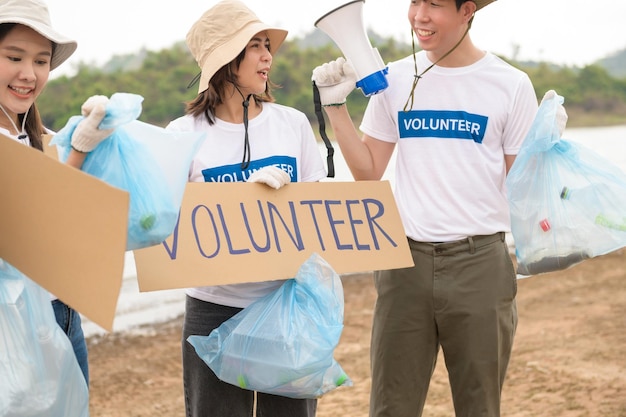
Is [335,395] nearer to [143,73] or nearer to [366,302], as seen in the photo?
[366,302]

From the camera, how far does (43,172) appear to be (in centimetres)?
193

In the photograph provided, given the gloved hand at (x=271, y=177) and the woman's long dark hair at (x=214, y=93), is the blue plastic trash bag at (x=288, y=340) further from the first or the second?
the woman's long dark hair at (x=214, y=93)

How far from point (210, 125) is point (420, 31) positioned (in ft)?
2.37

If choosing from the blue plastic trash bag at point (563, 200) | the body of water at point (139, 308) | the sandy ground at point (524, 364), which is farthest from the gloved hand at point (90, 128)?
the body of water at point (139, 308)

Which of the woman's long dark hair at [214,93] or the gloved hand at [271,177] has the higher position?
the woman's long dark hair at [214,93]

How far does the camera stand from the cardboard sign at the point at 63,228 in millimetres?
1881

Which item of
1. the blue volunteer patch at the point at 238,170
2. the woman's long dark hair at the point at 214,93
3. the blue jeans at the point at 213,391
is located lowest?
the blue jeans at the point at 213,391

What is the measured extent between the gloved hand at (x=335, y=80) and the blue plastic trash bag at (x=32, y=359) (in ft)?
3.53

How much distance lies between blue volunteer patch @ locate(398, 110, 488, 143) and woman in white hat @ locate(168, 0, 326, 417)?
0.33 m

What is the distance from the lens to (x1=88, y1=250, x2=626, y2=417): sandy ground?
4453mm

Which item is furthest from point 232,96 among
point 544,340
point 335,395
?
point 544,340

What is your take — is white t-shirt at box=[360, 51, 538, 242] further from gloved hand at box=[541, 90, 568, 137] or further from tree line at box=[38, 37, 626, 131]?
tree line at box=[38, 37, 626, 131]

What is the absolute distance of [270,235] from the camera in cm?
251

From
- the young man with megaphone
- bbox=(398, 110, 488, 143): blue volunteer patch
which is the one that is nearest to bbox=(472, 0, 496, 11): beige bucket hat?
the young man with megaphone
